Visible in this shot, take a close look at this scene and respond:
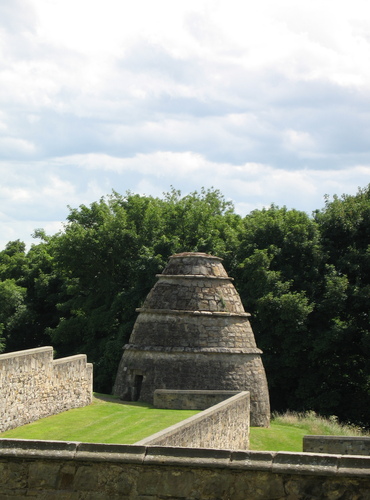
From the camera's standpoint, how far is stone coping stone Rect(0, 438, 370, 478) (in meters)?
6.10

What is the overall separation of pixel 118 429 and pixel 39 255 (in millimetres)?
29796

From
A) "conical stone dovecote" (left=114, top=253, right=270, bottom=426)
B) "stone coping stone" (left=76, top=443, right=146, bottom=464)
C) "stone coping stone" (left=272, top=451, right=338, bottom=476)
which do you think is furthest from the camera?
"conical stone dovecote" (left=114, top=253, right=270, bottom=426)

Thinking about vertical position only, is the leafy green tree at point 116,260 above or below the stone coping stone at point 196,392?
above

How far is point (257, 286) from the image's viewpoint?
30.2 meters

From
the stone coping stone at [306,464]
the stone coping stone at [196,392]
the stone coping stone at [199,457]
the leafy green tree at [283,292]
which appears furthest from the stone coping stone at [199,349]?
the stone coping stone at [306,464]

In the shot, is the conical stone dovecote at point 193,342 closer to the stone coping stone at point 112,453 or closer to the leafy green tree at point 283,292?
the leafy green tree at point 283,292

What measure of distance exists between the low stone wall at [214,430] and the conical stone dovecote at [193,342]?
186cm

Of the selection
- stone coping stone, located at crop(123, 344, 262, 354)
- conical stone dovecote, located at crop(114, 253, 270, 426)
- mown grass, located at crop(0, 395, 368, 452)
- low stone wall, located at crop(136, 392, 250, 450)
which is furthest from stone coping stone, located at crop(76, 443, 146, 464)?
stone coping stone, located at crop(123, 344, 262, 354)

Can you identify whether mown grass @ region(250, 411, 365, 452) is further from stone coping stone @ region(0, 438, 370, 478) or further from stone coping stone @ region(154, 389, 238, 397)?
stone coping stone @ region(0, 438, 370, 478)

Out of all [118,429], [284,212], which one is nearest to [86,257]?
[284,212]

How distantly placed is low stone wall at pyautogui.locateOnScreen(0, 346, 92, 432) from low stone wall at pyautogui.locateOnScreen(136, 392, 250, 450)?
3893mm

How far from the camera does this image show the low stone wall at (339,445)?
15.1m

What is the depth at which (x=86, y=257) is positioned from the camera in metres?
35.7

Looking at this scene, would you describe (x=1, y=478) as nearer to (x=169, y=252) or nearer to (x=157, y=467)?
(x=157, y=467)
